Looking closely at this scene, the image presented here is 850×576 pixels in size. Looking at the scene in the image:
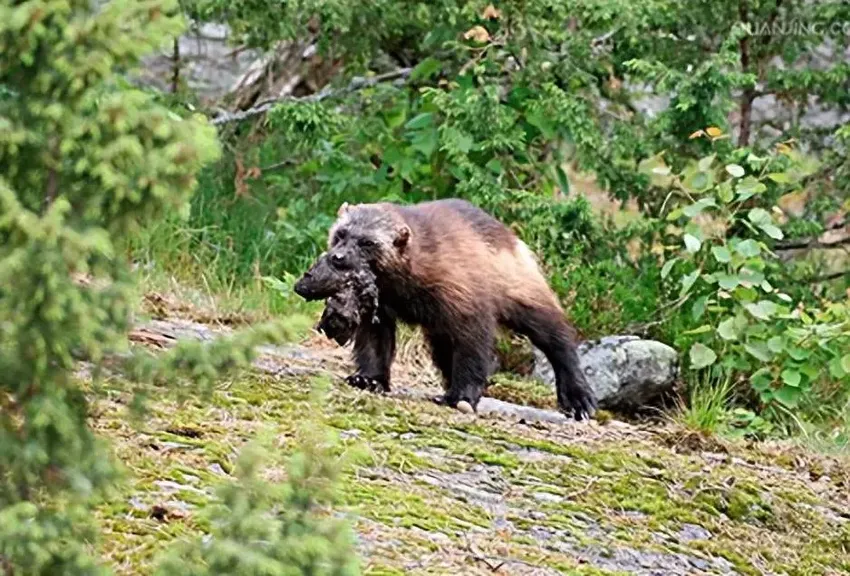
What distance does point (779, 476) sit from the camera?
17.5ft

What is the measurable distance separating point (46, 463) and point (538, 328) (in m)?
4.29

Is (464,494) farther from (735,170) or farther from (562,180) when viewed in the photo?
(562,180)

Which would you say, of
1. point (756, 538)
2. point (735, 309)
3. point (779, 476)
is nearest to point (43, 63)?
point (756, 538)

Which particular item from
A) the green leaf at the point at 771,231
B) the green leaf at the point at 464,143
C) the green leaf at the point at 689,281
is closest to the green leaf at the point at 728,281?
the green leaf at the point at 689,281

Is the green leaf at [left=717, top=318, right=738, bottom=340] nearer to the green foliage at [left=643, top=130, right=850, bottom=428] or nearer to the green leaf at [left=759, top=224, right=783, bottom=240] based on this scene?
the green foliage at [left=643, top=130, right=850, bottom=428]

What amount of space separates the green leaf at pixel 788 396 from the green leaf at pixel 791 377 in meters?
0.05

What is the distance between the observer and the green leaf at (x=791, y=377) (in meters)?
7.18

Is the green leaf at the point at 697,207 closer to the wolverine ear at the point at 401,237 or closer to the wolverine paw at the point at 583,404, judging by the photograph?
the wolverine paw at the point at 583,404

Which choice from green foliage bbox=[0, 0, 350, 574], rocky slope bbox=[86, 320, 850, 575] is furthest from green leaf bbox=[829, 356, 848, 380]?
green foliage bbox=[0, 0, 350, 574]

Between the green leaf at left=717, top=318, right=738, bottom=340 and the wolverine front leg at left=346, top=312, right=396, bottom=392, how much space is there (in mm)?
1939

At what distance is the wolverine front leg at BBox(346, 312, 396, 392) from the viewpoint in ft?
19.7

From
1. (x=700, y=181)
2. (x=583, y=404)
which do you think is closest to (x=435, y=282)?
(x=583, y=404)

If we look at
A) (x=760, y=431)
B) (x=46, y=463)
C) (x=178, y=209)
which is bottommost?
(x=760, y=431)

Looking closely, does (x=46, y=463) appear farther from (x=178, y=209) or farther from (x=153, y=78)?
(x=153, y=78)
